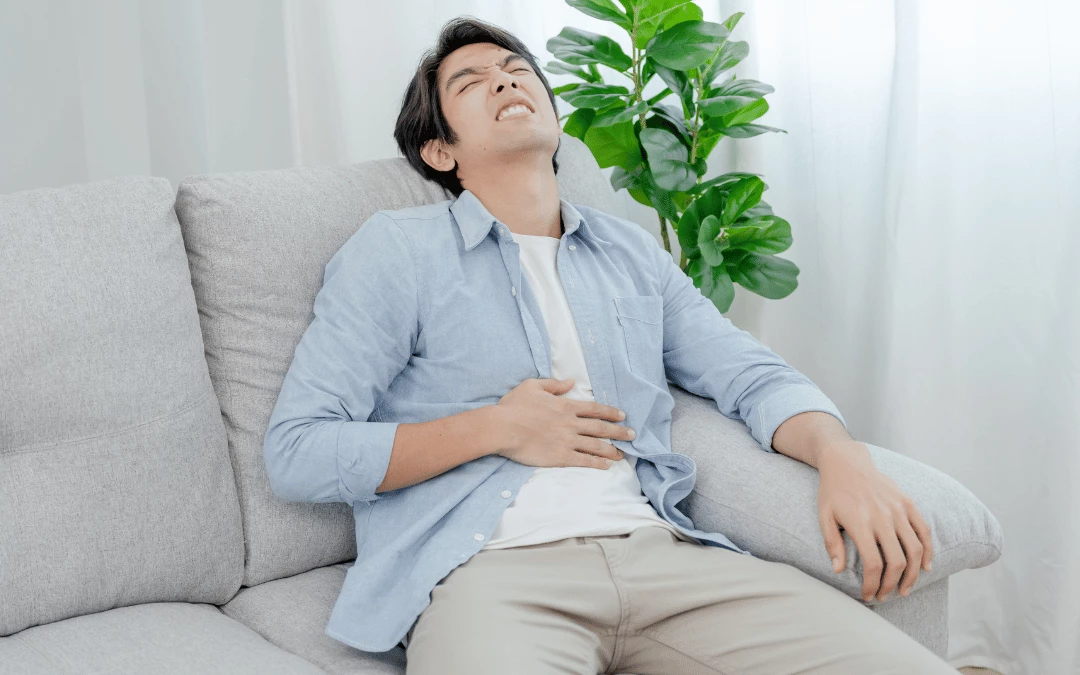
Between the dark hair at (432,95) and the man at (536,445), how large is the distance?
0.03 metres

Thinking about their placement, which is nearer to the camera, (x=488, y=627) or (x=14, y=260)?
(x=488, y=627)

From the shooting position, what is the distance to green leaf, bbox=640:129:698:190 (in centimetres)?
195

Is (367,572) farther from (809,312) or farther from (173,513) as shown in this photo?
(809,312)

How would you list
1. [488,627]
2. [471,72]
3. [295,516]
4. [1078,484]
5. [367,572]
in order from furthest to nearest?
[1078,484]
[471,72]
[295,516]
[367,572]
[488,627]

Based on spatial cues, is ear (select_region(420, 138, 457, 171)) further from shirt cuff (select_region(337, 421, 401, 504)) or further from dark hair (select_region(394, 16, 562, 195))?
shirt cuff (select_region(337, 421, 401, 504))

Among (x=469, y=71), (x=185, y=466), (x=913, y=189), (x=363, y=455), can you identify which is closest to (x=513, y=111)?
(x=469, y=71)

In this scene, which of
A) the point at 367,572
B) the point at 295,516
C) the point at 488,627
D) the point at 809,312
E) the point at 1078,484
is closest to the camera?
the point at 488,627

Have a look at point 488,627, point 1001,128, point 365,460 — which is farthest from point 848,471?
point 1001,128

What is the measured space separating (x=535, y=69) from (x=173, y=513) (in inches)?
37.7

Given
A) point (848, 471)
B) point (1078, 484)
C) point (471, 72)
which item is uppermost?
point (471, 72)

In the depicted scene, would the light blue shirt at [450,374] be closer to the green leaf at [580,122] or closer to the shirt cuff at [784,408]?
the shirt cuff at [784,408]

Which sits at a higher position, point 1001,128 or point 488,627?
point 1001,128

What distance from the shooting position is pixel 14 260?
128 cm

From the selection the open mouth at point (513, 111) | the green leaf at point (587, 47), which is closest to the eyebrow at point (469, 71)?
the open mouth at point (513, 111)
